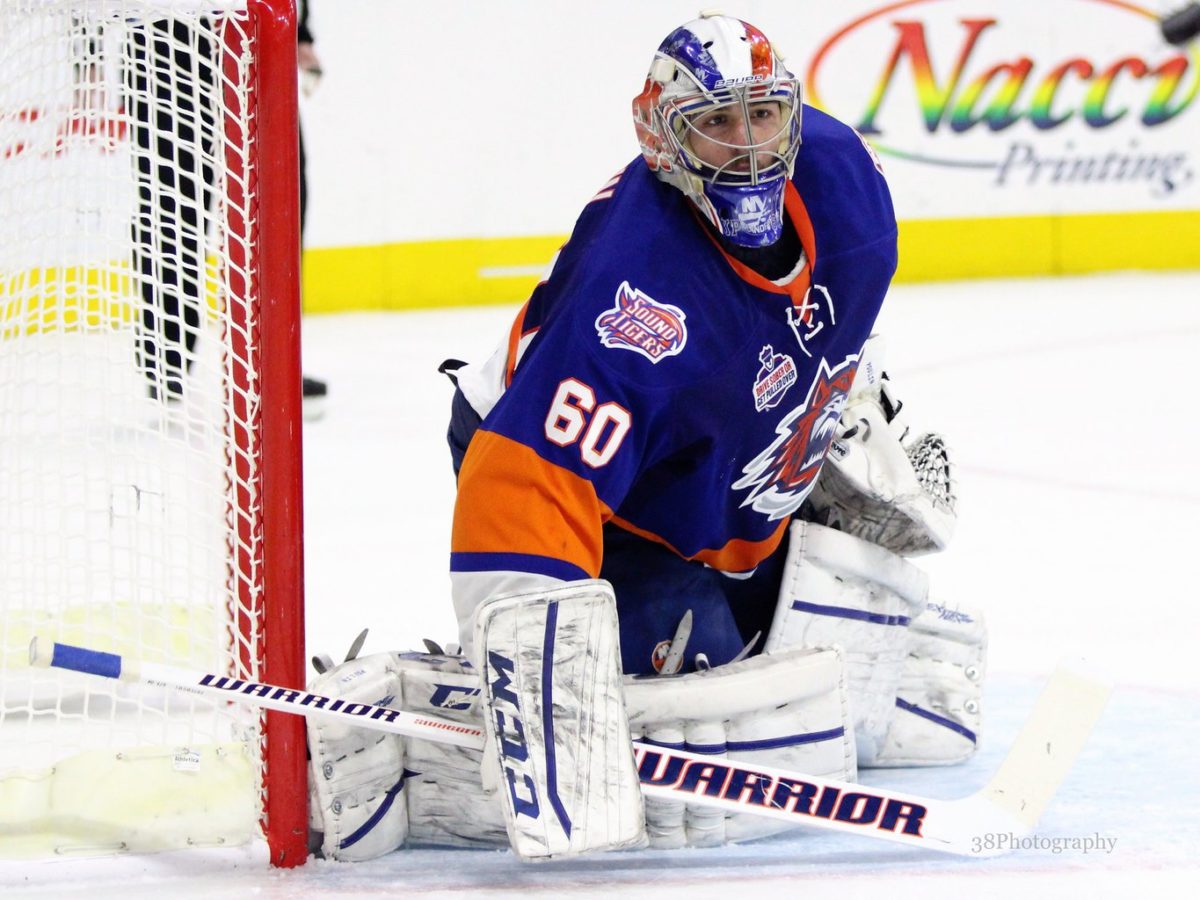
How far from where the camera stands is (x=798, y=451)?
1977mm

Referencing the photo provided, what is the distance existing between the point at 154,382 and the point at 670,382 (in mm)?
645

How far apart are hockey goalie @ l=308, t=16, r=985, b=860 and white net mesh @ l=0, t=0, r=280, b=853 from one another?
0.23 metres

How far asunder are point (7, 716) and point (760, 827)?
3.37ft

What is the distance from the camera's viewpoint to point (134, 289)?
82.9 inches

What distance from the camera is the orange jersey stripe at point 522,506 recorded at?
66.2 inches

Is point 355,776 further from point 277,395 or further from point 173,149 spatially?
A: point 173,149

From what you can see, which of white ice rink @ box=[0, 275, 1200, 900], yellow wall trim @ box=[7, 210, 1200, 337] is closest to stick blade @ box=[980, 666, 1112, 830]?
white ice rink @ box=[0, 275, 1200, 900]

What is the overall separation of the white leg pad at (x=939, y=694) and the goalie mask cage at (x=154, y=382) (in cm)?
76

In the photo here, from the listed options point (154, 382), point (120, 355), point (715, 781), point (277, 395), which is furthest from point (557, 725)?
point (120, 355)

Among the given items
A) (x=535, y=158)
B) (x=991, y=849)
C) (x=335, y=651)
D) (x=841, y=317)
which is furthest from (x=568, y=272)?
(x=535, y=158)

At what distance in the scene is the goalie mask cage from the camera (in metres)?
1.73

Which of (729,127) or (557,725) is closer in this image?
(557,725)

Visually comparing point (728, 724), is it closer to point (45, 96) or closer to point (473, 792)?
point (473, 792)

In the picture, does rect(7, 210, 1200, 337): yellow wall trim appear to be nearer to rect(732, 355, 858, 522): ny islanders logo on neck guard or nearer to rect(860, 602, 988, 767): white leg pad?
rect(860, 602, 988, 767): white leg pad
